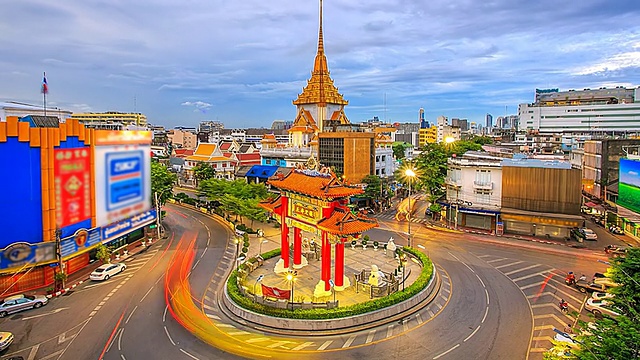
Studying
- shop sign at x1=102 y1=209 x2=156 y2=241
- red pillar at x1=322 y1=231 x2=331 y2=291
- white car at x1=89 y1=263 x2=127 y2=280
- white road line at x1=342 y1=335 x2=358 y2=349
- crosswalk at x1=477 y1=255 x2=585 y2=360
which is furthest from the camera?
shop sign at x1=102 y1=209 x2=156 y2=241

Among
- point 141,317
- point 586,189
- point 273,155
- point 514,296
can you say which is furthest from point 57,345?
point 586,189

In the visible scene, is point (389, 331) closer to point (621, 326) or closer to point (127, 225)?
point (621, 326)

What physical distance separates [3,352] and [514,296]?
33.1m

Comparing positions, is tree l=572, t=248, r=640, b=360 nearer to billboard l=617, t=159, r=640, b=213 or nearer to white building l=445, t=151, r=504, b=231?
billboard l=617, t=159, r=640, b=213

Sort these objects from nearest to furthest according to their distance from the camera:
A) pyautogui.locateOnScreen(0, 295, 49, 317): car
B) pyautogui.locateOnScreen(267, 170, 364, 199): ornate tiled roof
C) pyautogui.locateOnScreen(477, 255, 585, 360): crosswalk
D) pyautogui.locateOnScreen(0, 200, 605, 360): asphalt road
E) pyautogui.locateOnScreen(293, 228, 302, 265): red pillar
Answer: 1. pyautogui.locateOnScreen(0, 200, 605, 360): asphalt road
2. pyautogui.locateOnScreen(477, 255, 585, 360): crosswalk
3. pyautogui.locateOnScreen(0, 295, 49, 317): car
4. pyautogui.locateOnScreen(267, 170, 364, 199): ornate tiled roof
5. pyautogui.locateOnScreen(293, 228, 302, 265): red pillar

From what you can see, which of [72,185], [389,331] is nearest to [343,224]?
[389,331]

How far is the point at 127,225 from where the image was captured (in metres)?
40.5

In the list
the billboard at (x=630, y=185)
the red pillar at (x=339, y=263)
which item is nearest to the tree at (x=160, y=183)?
the red pillar at (x=339, y=263)

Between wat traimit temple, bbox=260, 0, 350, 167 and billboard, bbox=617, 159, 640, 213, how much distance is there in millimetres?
47104

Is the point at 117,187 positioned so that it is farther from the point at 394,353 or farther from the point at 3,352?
the point at 394,353

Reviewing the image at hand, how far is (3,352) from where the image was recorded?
22.2 m

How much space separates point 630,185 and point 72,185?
5622 cm

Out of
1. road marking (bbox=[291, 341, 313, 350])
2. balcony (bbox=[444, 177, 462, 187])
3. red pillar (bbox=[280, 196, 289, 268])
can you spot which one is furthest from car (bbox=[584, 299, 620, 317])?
balcony (bbox=[444, 177, 462, 187])

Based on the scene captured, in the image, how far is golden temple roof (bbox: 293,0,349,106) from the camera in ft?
275
